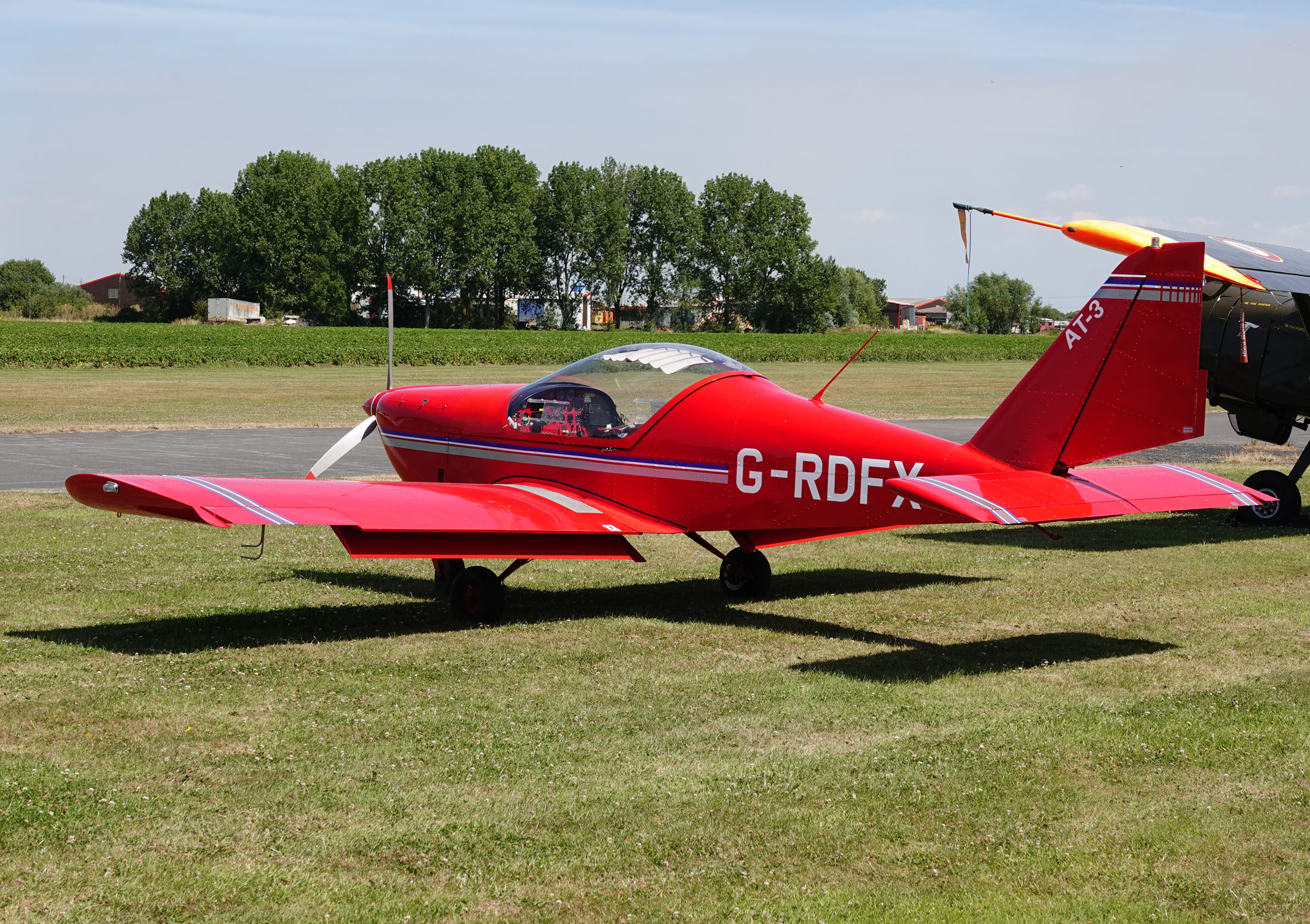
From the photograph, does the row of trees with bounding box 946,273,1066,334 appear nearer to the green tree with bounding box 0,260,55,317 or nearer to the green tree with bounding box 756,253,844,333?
the green tree with bounding box 756,253,844,333

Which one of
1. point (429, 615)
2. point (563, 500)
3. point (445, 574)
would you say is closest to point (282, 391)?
point (445, 574)

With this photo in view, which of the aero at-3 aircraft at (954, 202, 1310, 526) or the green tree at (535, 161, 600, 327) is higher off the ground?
the green tree at (535, 161, 600, 327)

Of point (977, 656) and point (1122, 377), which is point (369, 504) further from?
point (1122, 377)

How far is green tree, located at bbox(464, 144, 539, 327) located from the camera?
9994 centimetres

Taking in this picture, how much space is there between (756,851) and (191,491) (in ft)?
15.6

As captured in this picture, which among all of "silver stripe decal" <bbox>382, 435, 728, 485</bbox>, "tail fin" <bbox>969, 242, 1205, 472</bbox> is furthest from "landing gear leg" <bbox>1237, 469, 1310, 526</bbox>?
"silver stripe decal" <bbox>382, 435, 728, 485</bbox>

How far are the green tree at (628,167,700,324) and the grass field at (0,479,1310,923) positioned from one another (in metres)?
101

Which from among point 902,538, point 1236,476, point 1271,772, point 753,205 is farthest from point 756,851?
point 753,205

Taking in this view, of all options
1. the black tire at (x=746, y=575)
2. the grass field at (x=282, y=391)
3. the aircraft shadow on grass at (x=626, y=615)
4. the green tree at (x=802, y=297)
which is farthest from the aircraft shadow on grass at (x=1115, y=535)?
the green tree at (x=802, y=297)

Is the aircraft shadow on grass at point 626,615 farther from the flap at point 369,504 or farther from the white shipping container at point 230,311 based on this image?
the white shipping container at point 230,311

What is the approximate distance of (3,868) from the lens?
15.5 feet

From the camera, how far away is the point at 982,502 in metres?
7.42

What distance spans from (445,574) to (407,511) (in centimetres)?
163

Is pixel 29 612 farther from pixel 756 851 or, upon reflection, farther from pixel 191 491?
pixel 756 851
